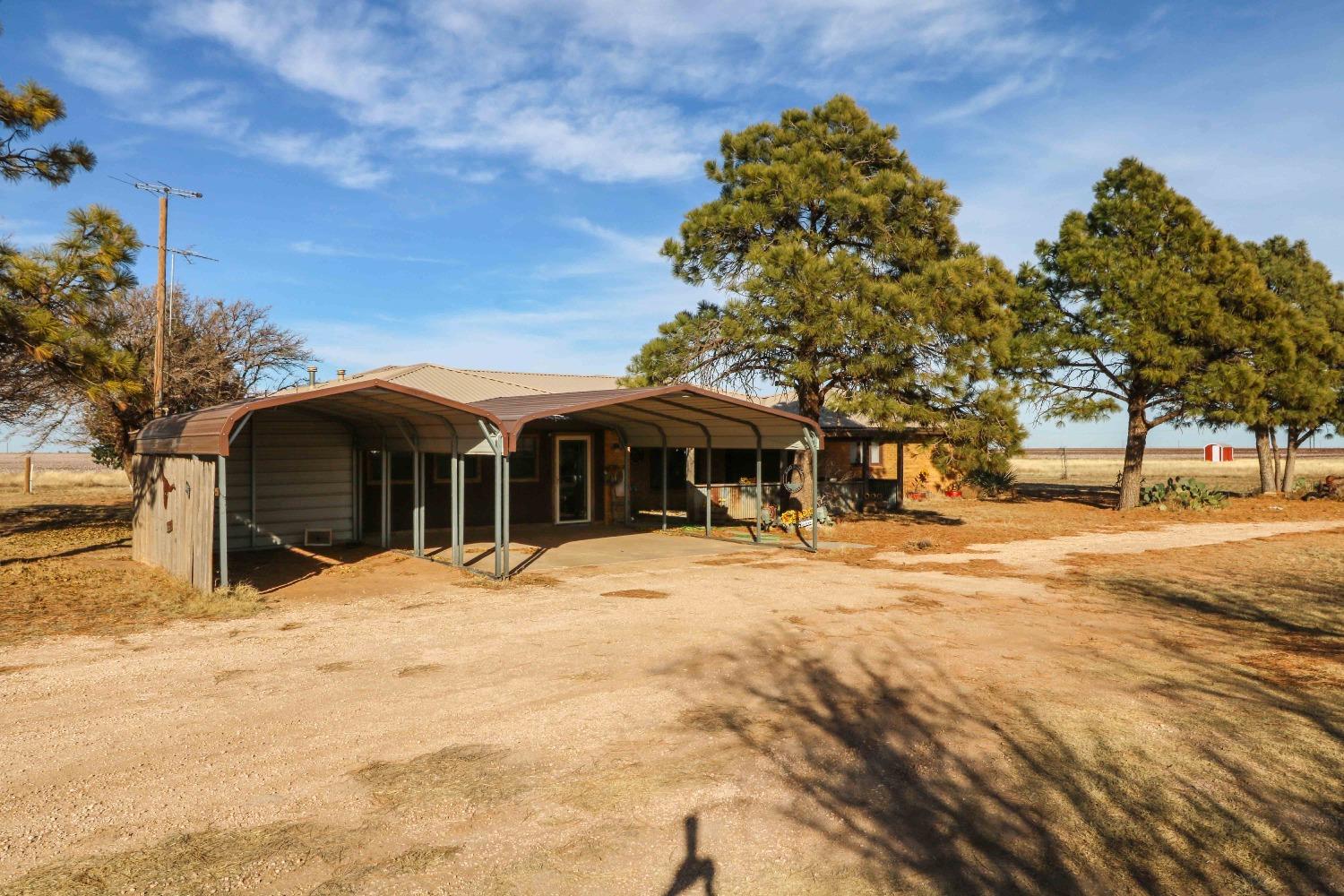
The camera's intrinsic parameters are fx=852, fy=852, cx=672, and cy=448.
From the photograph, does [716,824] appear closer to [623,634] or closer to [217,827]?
[217,827]

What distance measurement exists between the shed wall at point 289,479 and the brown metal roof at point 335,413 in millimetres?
746

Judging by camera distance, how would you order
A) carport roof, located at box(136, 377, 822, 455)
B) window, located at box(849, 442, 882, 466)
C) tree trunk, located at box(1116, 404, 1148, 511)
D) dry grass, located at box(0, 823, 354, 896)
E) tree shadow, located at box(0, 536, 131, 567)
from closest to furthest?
dry grass, located at box(0, 823, 354, 896)
carport roof, located at box(136, 377, 822, 455)
tree shadow, located at box(0, 536, 131, 567)
tree trunk, located at box(1116, 404, 1148, 511)
window, located at box(849, 442, 882, 466)

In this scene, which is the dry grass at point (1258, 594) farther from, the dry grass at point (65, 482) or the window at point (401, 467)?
the dry grass at point (65, 482)

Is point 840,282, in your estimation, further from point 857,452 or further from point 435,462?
point 857,452

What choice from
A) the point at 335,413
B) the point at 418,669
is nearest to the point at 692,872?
the point at 418,669

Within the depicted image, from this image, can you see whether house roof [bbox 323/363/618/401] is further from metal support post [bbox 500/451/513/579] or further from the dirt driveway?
the dirt driveway

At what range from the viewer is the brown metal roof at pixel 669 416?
1252cm

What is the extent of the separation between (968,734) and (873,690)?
106cm

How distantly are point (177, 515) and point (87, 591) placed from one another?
4.27 feet

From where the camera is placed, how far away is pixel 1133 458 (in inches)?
930

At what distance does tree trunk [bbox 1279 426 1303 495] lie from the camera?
28.3 metres

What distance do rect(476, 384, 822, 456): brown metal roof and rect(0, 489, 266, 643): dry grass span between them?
13.4 feet

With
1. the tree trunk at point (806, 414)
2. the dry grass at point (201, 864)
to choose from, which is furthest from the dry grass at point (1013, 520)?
the dry grass at point (201, 864)

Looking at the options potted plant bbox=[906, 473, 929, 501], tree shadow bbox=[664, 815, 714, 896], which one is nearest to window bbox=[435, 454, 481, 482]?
tree shadow bbox=[664, 815, 714, 896]
